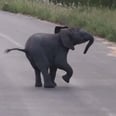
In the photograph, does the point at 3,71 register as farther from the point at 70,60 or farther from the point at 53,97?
the point at 53,97

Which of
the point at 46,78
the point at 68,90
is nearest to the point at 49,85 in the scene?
the point at 46,78

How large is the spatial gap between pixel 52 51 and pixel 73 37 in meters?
0.44

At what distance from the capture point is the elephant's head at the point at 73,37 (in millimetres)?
13250

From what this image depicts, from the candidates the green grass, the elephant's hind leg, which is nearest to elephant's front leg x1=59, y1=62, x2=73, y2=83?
the elephant's hind leg

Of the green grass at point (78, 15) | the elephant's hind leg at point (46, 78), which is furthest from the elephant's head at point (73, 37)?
the green grass at point (78, 15)

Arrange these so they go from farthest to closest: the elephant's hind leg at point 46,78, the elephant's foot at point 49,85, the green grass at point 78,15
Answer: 1. the green grass at point 78,15
2. the elephant's foot at point 49,85
3. the elephant's hind leg at point 46,78

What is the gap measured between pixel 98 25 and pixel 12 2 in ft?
58.0

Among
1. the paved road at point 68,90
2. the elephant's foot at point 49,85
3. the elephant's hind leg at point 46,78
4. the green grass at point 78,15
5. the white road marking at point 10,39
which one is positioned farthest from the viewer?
the green grass at point 78,15

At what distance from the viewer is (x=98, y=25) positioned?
26.5m

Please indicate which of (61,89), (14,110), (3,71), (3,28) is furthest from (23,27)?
(14,110)

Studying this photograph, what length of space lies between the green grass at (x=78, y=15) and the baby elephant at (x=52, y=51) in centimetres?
1044

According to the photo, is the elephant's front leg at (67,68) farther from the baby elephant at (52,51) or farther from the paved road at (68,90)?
the paved road at (68,90)

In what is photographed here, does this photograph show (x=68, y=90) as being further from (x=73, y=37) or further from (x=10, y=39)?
(x=10, y=39)

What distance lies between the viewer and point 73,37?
13.3 metres
